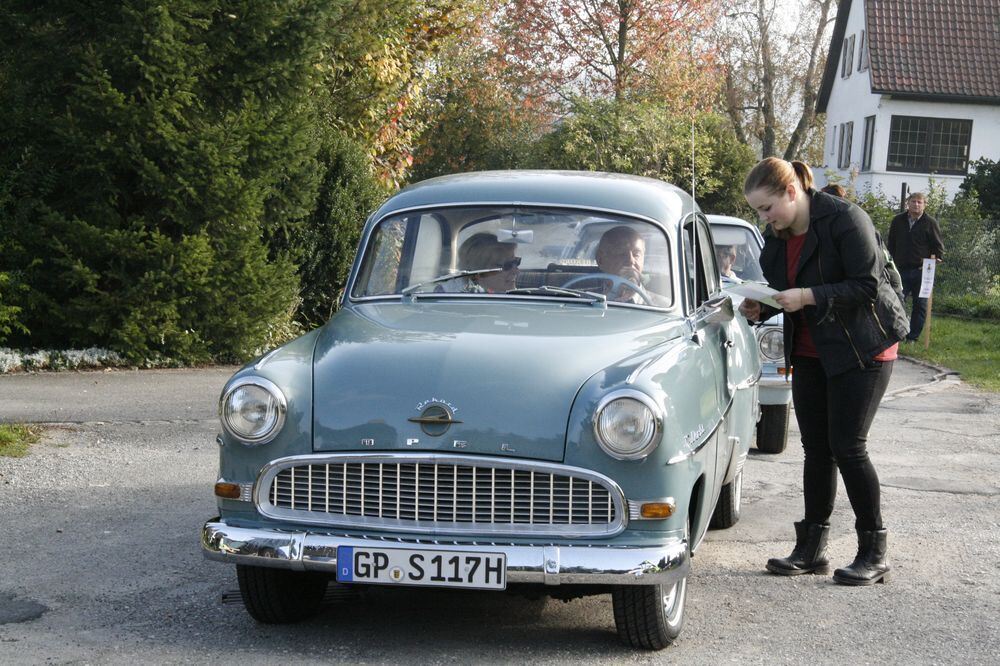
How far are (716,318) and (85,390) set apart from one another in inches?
270

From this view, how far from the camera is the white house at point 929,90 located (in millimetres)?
38375

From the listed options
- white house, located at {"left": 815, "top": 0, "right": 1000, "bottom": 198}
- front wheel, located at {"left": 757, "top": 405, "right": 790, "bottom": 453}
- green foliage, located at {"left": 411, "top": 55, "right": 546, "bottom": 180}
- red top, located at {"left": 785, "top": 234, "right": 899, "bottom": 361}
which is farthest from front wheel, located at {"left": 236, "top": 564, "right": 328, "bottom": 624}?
white house, located at {"left": 815, "top": 0, "right": 1000, "bottom": 198}

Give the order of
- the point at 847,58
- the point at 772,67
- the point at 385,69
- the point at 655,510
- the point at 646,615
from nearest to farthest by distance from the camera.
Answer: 1. the point at 655,510
2. the point at 646,615
3. the point at 385,69
4. the point at 847,58
5. the point at 772,67

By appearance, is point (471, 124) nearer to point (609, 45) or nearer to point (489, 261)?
point (609, 45)

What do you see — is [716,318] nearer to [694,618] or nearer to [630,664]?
[694,618]

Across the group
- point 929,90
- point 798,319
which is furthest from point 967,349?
point 929,90

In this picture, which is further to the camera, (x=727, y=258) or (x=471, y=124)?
(x=471, y=124)

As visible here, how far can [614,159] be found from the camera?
26.0 meters

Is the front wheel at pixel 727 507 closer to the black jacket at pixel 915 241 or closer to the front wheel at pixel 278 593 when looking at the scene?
the front wheel at pixel 278 593

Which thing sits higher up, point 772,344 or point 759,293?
Answer: point 759,293

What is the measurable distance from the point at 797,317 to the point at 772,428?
375cm

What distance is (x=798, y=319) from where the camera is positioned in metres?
6.07

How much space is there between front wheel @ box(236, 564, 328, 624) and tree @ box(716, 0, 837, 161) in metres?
45.7

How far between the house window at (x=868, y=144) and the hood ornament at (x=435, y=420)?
36.9 m
